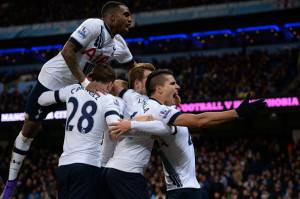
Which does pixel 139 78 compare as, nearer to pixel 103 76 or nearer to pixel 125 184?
pixel 103 76

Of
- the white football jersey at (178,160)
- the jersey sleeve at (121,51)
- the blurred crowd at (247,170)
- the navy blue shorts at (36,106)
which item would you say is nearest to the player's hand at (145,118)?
the white football jersey at (178,160)

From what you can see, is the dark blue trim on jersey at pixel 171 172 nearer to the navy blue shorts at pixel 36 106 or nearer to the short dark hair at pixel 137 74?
the short dark hair at pixel 137 74

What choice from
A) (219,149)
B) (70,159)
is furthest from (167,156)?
(219,149)

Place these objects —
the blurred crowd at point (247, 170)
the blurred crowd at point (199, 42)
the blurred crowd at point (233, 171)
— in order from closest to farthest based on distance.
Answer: the blurred crowd at point (247, 170), the blurred crowd at point (233, 171), the blurred crowd at point (199, 42)

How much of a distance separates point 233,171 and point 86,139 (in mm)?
13226

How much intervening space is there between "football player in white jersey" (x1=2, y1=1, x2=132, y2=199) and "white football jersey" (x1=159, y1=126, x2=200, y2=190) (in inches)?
51.2

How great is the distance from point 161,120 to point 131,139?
1.48 ft

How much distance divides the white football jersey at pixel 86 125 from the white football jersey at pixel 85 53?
0.70 meters

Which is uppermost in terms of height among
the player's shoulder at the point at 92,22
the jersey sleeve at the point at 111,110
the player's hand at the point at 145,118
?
the player's shoulder at the point at 92,22

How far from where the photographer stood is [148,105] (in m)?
5.67

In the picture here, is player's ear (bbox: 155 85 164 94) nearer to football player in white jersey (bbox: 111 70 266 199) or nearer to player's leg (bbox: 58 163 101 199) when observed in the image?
football player in white jersey (bbox: 111 70 266 199)

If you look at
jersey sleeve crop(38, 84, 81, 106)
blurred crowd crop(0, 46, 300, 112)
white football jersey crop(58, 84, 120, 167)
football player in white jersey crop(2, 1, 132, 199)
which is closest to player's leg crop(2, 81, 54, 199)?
football player in white jersey crop(2, 1, 132, 199)

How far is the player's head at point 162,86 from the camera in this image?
561 cm

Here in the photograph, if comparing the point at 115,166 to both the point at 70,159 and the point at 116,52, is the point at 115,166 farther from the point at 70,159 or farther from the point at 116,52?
the point at 116,52
